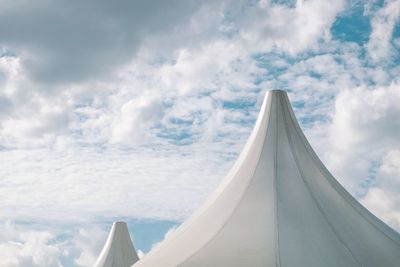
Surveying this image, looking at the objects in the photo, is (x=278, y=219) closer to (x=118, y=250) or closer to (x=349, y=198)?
(x=349, y=198)

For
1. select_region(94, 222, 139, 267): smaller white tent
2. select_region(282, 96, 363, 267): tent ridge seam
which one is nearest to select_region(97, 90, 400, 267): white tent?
select_region(282, 96, 363, 267): tent ridge seam

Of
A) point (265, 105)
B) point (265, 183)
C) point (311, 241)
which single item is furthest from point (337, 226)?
point (265, 105)

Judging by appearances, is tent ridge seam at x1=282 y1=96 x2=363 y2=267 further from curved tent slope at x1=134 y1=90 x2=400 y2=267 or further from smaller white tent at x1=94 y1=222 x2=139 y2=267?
smaller white tent at x1=94 y1=222 x2=139 y2=267

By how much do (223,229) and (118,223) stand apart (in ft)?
42.2

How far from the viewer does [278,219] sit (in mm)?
9766

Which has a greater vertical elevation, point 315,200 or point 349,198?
point 349,198

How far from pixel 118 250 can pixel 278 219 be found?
13151 millimetres

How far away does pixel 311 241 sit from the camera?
956 cm

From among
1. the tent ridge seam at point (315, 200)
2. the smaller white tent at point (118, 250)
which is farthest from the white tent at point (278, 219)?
the smaller white tent at point (118, 250)

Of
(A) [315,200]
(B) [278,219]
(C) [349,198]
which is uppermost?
(C) [349,198]

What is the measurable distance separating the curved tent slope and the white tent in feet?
0.05

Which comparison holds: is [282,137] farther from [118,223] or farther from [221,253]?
[118,223]

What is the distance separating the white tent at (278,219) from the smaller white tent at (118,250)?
10.9m

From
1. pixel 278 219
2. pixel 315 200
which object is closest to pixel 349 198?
pixel 315 200
